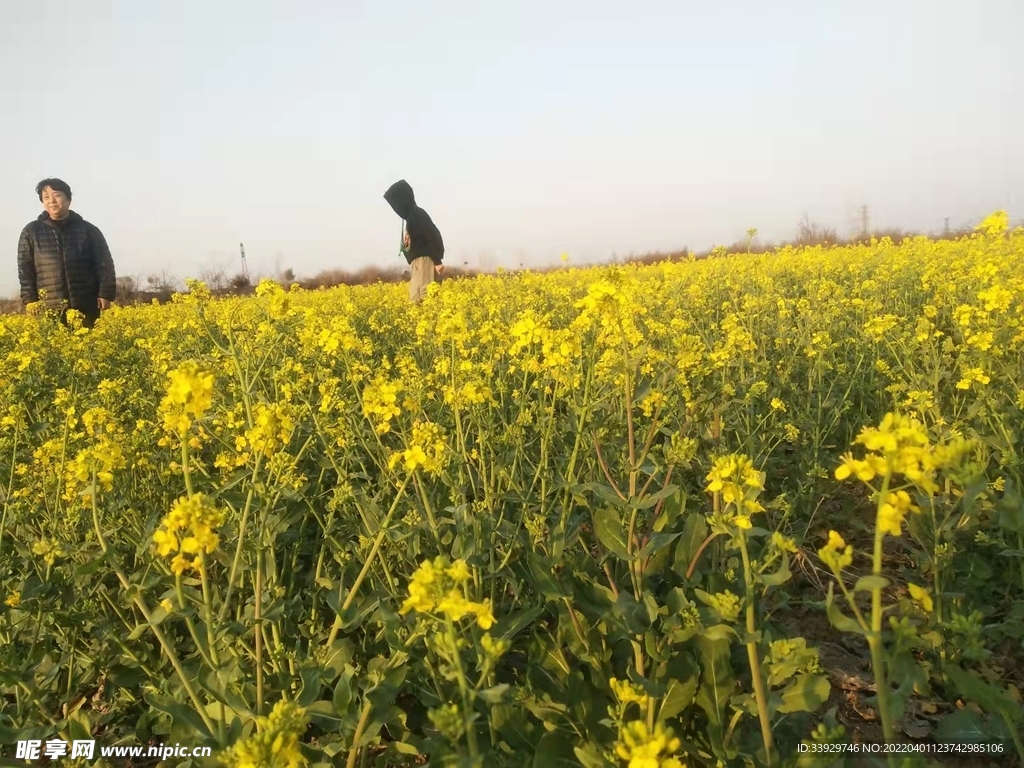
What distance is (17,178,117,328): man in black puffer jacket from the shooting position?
6.32 meters

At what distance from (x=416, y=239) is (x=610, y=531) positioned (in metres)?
7.83

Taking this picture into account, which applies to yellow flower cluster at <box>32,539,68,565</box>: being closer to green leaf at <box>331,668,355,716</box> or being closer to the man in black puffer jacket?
green leaf at <box>331,668,355,716</box>

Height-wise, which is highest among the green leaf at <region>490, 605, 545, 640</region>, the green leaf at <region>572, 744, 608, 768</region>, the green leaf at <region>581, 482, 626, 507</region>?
the green leaf at <region>581, 482, 626, 507</region>

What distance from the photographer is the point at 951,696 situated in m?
1.95

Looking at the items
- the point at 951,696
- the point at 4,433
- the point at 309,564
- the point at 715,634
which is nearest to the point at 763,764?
the point at 715,634

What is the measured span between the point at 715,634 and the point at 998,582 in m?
1.55

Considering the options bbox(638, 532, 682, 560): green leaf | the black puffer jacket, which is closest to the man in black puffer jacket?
the black puffer jacket

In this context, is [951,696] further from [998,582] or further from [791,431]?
[791,431]

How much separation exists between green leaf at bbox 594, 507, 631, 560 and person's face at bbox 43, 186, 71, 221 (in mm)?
6593

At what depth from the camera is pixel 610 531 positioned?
191 centimetres

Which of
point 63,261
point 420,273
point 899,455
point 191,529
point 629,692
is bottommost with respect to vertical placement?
point 629,692

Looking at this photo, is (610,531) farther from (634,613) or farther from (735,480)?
(735,480)

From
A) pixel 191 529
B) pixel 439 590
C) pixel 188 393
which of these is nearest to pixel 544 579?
pixel 439 590

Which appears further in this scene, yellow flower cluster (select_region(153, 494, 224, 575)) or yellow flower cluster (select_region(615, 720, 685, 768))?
yellow flower cluster (select_region(153, 494, 224, 575))
